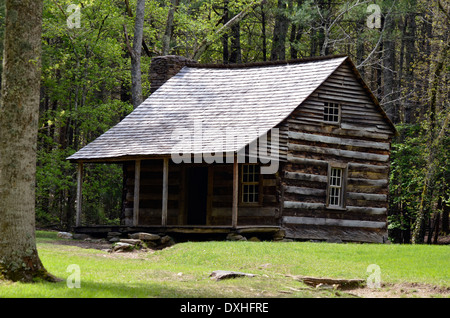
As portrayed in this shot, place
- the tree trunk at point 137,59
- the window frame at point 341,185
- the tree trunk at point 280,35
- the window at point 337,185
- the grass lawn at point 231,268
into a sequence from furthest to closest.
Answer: the tree trunk at point 280,35 < the tree trunk at point 137,59 < the window at point 337,185 < the window frame at point 341,185 < the grass lawn at point 231,268

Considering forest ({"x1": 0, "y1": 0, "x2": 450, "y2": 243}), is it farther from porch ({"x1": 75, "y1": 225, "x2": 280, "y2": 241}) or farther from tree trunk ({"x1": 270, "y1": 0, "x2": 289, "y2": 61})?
porch ({"x1": 75, "y1": 225, "x2": 280, "y2": 241})

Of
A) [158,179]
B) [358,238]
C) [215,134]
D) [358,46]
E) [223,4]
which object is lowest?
[358,238]

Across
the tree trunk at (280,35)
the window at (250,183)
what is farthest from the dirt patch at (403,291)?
the tree trunk at (280,35)

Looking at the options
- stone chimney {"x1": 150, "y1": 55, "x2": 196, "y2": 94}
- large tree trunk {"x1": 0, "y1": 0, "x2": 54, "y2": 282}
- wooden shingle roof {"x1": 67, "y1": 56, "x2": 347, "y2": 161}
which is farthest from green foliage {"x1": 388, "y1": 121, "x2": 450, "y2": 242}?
large tree trunk {"x1": 0, "y1": 0, "x2": 54, "y2": 282}

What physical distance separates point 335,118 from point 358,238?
14.9ft

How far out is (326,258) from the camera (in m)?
17.8

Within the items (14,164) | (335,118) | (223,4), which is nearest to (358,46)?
(223,4)

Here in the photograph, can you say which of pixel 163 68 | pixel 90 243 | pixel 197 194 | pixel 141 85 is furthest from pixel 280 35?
pixel 90 243

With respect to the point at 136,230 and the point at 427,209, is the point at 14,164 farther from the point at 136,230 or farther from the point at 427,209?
the point at 427,209

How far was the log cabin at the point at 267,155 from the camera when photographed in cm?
2403

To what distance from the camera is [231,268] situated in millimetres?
16641

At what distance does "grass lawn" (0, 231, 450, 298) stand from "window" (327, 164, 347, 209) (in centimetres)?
450

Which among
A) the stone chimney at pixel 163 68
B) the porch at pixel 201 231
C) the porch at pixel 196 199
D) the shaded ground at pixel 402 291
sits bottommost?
the shaded ground at pixel 402 291

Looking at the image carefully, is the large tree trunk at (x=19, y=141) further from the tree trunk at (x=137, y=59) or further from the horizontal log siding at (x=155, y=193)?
the tree trunk at (x=137, y=59)
